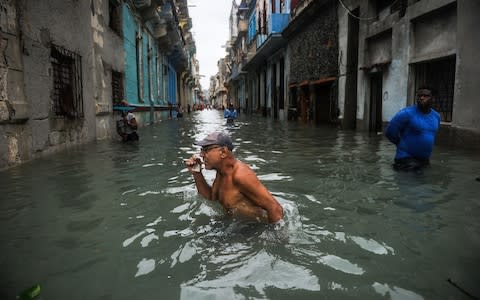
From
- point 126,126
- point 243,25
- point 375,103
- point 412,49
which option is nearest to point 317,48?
point 375,103

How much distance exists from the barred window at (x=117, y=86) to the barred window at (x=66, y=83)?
3590mm

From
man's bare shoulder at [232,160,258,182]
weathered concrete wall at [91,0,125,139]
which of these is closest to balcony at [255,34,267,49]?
weathered concrete wall at [91,0,125,139]

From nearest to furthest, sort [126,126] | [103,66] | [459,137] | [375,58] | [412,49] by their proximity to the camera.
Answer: [459,137] → [412,49] → [126,126] → [103,66] → [375,58]

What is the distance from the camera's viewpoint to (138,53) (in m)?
17.8

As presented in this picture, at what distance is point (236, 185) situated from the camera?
3229mm

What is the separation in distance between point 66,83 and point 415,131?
7681 millimetres

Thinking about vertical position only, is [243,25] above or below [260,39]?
above

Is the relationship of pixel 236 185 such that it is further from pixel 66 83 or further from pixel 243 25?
pixel 243 25

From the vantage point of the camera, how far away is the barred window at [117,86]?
42.6ft

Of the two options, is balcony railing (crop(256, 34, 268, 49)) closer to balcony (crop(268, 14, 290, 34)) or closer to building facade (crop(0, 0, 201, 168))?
balcony (crop(268, 14, 290, 34))

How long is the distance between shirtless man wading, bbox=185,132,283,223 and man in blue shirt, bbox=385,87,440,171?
354 centimetres

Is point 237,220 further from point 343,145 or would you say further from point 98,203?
point 343,145

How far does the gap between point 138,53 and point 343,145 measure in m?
12.1

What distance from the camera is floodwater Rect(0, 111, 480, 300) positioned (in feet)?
7.69
